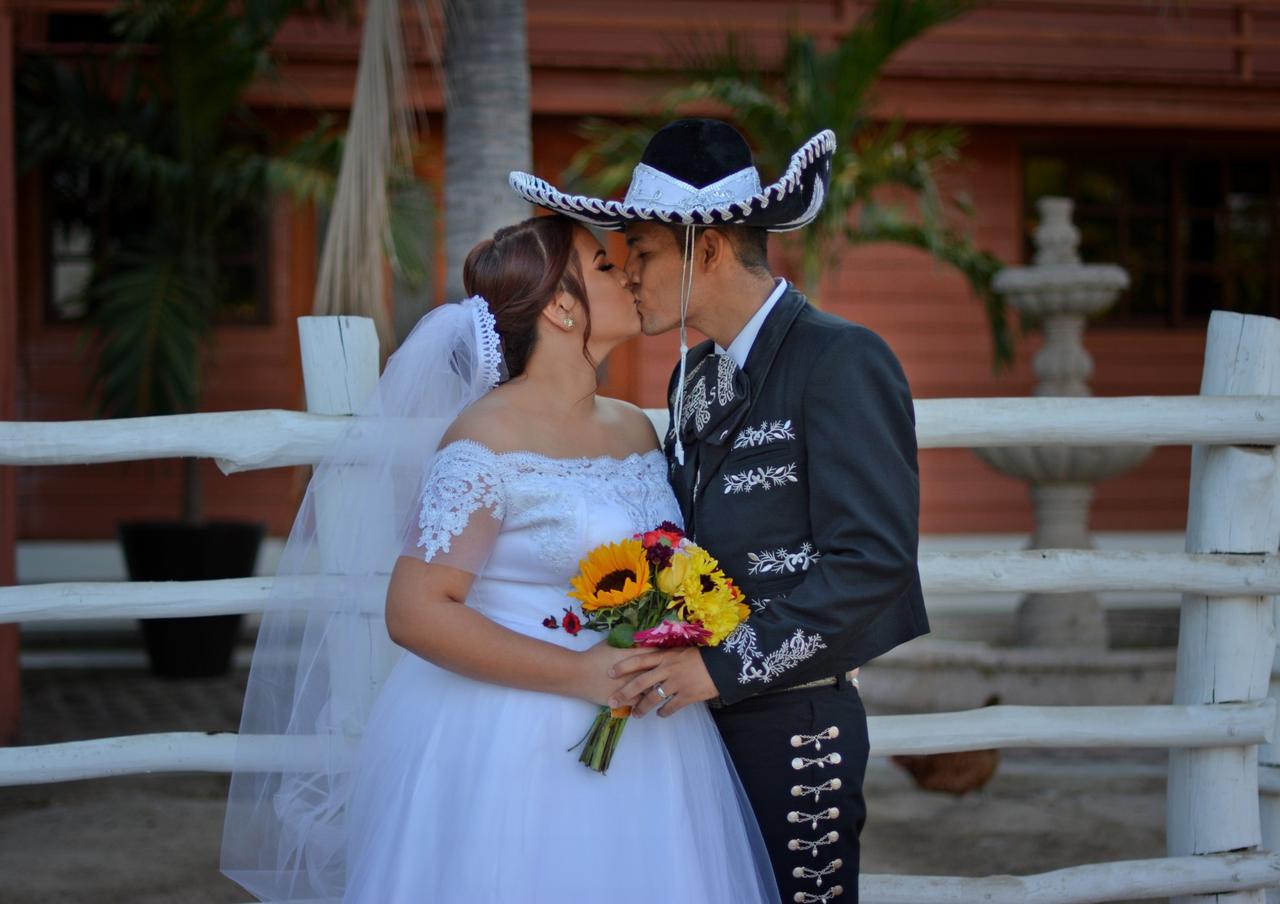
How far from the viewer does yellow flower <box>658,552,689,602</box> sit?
2332 mm

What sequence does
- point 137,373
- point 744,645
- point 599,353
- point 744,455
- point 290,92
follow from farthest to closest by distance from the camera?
point 290,92
point 137,373
point 599,353
point 744,455
point 744,645

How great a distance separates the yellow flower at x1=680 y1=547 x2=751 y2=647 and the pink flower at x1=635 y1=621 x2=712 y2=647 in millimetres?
19

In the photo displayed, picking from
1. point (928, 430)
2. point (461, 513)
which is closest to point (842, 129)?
point (928, 430)

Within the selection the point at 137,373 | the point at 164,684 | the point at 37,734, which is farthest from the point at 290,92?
the point at 37,734

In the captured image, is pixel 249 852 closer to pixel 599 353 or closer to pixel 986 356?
pixel 599 353

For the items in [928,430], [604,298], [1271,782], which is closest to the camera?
[604,298]

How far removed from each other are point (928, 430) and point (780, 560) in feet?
3.81

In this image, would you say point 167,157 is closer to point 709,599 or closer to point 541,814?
point 541,814

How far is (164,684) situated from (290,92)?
168 inches

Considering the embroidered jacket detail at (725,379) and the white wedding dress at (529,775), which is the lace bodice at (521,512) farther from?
the embroidered jacket detail at (725,379)

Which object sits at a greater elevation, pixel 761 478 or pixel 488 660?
pixel 761 478

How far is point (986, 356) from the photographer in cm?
1108

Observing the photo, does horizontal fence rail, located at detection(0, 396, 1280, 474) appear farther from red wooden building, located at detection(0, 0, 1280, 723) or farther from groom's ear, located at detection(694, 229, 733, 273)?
red wooden building, located at detection(0, 0, 1280, 723)

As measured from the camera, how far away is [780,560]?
8.35ft
